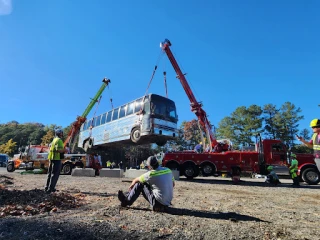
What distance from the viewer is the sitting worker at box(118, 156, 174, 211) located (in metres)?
4.19

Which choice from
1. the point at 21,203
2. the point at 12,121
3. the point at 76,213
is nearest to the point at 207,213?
the point at 76,213

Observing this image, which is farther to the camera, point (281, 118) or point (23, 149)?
point (281, 118)

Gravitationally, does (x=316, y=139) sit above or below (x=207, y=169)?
above

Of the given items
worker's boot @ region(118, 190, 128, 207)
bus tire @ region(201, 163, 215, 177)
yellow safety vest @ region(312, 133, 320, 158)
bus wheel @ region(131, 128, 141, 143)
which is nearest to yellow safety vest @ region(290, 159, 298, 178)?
bus tire @ region(201, 163, 215, 177)

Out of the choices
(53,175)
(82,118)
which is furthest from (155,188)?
(82,118)

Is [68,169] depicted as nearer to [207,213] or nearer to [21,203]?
[21,203]

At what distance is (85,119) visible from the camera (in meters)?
25.6

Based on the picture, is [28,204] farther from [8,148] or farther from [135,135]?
[8,148]

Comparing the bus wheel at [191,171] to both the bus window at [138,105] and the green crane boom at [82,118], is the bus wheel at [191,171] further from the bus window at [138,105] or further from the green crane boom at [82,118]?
the green crane boom at [82,118]

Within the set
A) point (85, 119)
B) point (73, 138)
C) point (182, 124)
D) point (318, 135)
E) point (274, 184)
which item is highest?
point (182, 124)

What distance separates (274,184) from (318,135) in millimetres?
9287

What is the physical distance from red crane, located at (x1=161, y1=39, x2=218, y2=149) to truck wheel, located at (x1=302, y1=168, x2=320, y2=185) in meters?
6.60

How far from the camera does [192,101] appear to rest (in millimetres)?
19156

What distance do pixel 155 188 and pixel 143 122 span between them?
1086cm
